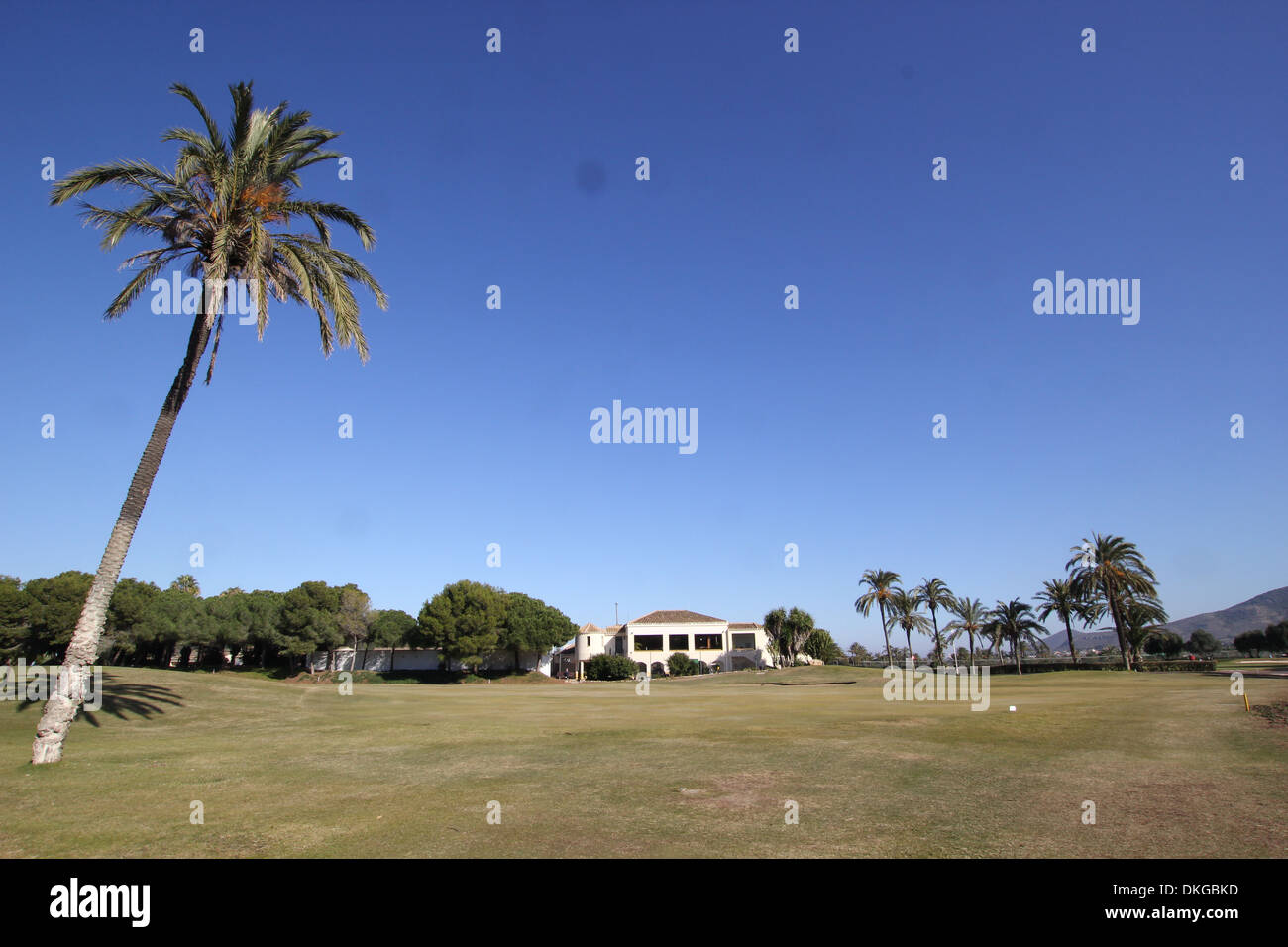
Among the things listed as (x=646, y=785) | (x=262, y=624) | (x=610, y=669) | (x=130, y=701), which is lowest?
(x=610, y=669)

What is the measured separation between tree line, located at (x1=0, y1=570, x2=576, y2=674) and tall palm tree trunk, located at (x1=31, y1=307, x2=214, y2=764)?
55.8m

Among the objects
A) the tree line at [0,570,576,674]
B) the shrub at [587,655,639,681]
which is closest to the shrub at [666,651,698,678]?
the shrub at [587,655,639,681]

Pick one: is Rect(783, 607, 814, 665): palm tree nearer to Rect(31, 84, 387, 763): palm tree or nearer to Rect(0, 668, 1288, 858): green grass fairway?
Rect(0, 668, 1288, 858): green grass fairway

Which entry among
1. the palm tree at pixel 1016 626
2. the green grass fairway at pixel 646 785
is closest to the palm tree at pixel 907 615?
the palm tree at pixel 1016 626

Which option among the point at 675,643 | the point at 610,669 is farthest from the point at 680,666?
the point at 610,669

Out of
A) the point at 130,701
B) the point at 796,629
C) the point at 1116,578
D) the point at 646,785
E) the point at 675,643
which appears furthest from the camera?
the point at 675,643

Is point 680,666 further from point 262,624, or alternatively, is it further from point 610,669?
point 262,624

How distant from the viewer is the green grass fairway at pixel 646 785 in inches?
377

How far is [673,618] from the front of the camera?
11669 cm

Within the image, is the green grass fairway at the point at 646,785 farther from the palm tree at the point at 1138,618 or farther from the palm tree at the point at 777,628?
the palm tree at the point at 777,628

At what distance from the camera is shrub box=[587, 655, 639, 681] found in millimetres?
90125

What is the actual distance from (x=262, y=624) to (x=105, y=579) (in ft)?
234

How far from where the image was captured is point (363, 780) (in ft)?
46.6
